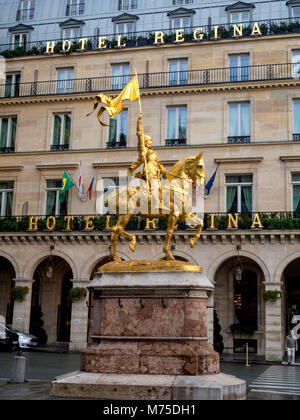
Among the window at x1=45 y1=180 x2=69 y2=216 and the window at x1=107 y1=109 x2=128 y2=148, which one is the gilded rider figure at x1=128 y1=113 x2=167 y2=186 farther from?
the window at x1=45 y1=180 x2=69 y2=216

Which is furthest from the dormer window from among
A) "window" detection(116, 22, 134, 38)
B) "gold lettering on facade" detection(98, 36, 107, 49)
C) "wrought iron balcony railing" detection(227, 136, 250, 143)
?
"gold lettering on facade" detection(98, 36, 107, 49)

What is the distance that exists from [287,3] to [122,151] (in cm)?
1435

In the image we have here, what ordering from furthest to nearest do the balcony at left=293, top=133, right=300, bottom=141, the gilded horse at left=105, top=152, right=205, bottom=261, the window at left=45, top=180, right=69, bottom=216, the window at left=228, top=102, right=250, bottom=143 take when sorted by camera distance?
the window at left=45, top=180, right=69, bottom=216 → the window at left=228, top=102, right=250, bottom=143 → the balcony at left=293, top=133, right=300, bottom=141 → the gilded horse at left=105, top=152, right=205, bottom=261

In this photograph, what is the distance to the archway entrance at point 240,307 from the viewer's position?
1323 inches

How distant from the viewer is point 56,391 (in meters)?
11.9

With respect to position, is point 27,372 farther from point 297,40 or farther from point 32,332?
point 297,40

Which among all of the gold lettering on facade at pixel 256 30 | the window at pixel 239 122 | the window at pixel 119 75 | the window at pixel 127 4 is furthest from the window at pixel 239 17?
the window at pixel 119 75

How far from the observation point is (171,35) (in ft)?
120

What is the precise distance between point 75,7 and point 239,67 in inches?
550

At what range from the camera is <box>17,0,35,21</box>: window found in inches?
1651

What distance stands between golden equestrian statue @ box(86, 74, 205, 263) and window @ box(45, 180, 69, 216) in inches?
826

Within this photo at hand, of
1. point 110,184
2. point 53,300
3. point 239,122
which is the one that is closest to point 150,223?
point 110,184

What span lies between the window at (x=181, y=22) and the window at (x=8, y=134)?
495 inches
